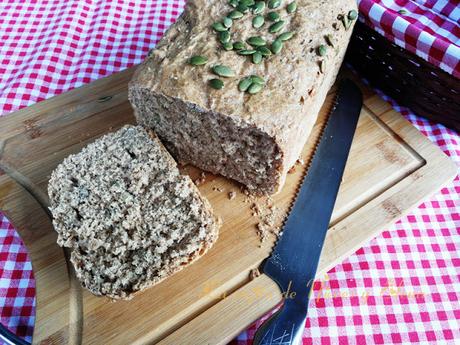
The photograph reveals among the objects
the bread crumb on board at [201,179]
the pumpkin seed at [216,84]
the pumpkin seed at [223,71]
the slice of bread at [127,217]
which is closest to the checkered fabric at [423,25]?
the pumpkin seed at [223,71]

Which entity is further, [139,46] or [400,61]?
[139,46]

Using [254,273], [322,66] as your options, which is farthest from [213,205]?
[322,66]

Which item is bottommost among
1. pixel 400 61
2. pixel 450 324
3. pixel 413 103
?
pixel 450 324

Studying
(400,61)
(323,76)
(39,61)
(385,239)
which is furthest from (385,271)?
(39,61)

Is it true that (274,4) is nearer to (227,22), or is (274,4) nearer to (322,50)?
(227,22)

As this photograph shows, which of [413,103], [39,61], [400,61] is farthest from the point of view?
[39,61]

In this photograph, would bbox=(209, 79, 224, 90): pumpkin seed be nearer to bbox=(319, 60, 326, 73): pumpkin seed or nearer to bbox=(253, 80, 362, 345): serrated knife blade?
bbox=(319, 60, 326, 73): pumpkin seed

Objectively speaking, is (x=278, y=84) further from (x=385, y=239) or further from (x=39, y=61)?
(x=39, y=61)
